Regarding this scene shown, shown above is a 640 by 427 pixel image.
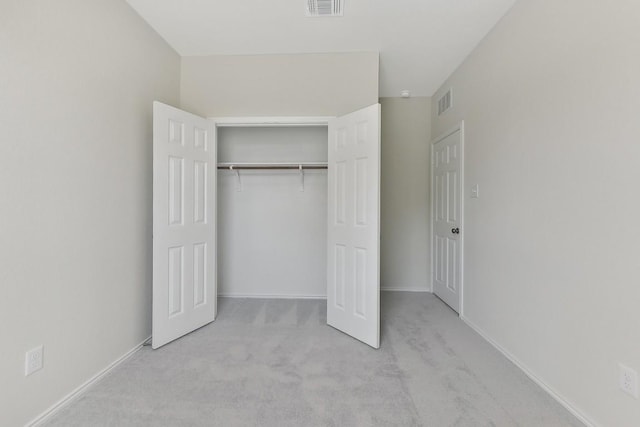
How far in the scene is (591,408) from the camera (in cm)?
157

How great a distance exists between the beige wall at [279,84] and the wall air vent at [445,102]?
1.08 m

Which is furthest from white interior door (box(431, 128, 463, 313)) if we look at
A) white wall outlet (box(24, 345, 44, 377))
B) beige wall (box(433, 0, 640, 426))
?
white wall outlet (box(24, 345, 44, 377))

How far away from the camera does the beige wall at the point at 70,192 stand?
58.0 inches

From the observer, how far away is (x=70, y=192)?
1.77 metres

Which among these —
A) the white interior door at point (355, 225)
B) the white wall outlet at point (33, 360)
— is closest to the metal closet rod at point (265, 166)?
the white interior door at point (355, 225)

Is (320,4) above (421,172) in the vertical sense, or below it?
above

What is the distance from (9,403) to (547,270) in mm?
3053

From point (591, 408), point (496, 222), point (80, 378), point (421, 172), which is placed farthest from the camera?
point (421, 172)

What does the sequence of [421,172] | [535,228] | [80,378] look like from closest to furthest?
[80,378] < [535,228] < [421,172]

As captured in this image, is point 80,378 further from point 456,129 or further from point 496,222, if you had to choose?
point 456,129

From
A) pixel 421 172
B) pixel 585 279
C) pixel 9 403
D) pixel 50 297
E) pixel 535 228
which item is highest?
pixel 421 172

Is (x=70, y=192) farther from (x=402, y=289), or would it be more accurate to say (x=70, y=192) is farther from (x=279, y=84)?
(x=402, y=289)

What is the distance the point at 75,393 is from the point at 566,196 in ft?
10.4

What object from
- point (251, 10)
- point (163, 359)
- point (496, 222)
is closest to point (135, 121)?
point (251, 10)
